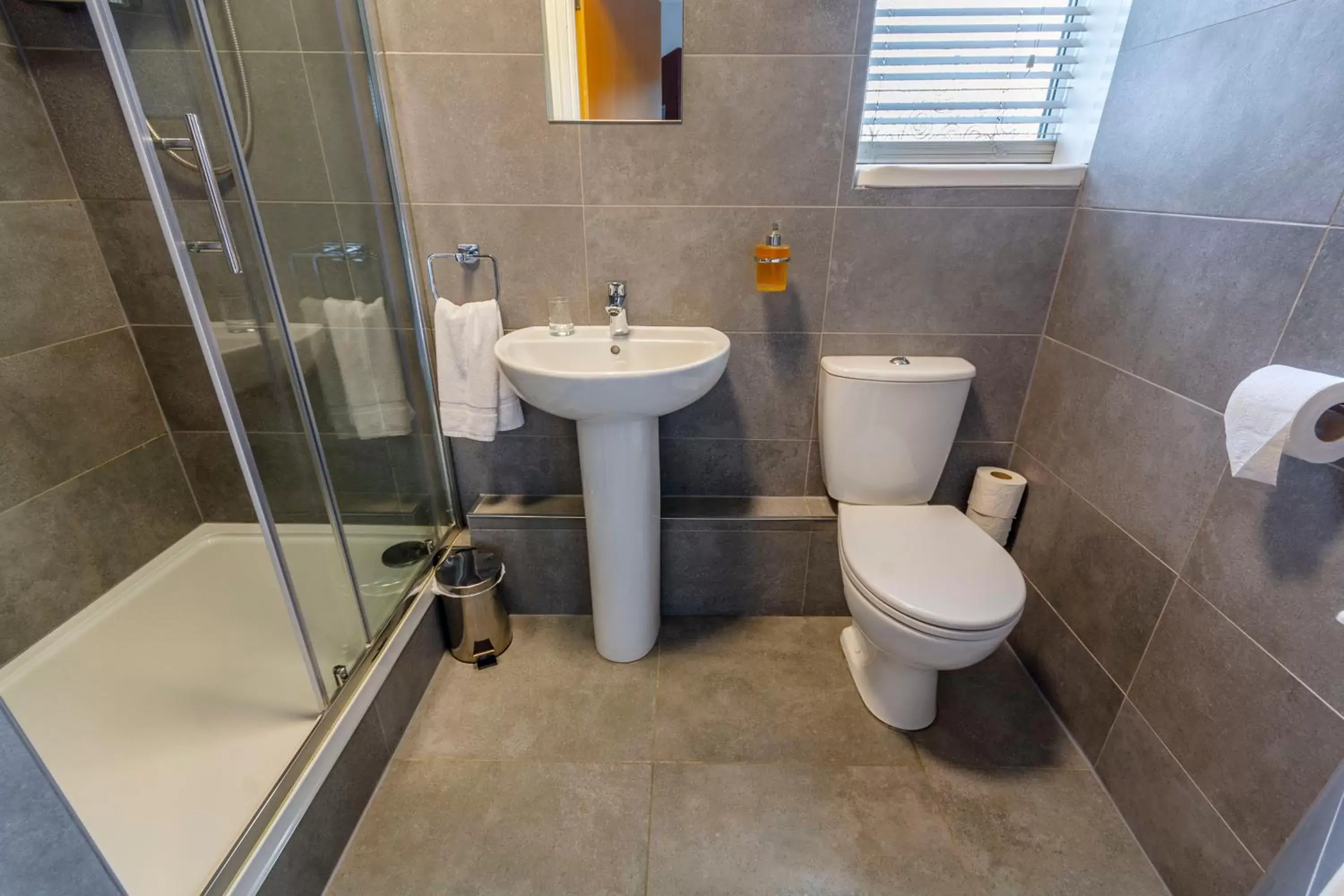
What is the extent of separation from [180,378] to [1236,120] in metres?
2.54

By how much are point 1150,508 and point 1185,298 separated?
1.37ft

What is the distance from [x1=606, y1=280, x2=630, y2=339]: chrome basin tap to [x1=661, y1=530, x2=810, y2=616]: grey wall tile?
61 centimetres

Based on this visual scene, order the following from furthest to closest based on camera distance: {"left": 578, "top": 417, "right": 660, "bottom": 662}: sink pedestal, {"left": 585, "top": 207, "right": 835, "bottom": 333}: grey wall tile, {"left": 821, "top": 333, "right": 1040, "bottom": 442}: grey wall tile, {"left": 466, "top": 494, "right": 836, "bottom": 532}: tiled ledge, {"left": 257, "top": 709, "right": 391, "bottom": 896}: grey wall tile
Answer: {"left": 466, "top": 494, "right": 836, "bottom": 532}: tiled ledge → {"left": 821, "top": 333, "right": 1040, "bottom": 442}: grey wall tile → {"left": 585, "top": 207, "right": 835, "bottom": 333}: grey wall tile → {"left": 578, "top": 417, "right": 660, "bottom": 662}: sink pedestal → {"left": 257, "top": 709, "right": 391, "bottom": 896}: grey wall tile

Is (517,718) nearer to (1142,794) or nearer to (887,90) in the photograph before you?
(1142,794)

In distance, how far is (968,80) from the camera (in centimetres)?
145

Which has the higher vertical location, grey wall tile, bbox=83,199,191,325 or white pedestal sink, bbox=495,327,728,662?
grey wall tile, bbox=83,199,191,325

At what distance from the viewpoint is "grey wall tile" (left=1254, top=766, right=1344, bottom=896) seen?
0.58m

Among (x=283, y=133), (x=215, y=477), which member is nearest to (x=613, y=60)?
(x=283, y=133)

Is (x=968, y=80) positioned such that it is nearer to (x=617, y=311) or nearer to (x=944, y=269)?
(x=944, y=269)

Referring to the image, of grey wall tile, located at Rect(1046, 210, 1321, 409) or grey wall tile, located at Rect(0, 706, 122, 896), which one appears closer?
grey wall tile, located at Rect(0, 706, 122, 896)

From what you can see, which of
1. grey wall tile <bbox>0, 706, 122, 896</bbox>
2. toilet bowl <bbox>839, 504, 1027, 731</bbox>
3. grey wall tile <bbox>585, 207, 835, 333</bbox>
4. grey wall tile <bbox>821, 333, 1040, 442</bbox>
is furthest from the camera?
grey wall tile <bbox>821, 333, 1040, 442</bbox>

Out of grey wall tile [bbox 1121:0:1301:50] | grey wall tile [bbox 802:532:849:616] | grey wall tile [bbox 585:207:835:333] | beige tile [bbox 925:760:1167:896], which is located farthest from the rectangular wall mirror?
beige tile [bbox 925:760:1167:896]

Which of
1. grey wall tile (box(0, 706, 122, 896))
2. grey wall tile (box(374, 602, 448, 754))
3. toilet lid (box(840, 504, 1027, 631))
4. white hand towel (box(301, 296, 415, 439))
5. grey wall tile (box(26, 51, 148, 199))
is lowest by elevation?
grey wall tile (box(374, 602, 448, 754))

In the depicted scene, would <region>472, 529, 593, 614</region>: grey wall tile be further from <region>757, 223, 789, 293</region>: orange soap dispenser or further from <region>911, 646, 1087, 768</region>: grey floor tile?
<region>911, 646, 1087, 768</region>: grey floor tile
